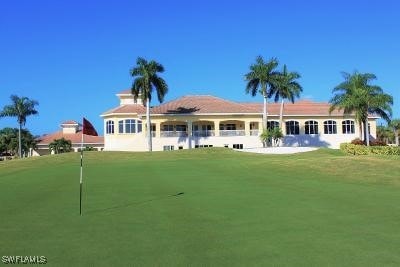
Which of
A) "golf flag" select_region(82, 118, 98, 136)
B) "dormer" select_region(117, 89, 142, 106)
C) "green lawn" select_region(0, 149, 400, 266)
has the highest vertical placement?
"dormer" select_region(117, 89, 142, 106)

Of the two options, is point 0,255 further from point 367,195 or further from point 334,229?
point 367,195

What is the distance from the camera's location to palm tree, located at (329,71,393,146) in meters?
52.6

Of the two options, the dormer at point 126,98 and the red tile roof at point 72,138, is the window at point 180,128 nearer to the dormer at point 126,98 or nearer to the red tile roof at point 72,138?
the dormer at point 126,98

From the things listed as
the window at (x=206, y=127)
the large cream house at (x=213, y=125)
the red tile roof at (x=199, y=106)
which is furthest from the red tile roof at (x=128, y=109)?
the window at (x=206, y=127)

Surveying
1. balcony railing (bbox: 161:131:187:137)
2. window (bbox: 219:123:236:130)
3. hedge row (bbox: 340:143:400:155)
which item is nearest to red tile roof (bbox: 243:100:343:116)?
window (bbox: 219:123:236:130)

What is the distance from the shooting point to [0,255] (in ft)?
28.1

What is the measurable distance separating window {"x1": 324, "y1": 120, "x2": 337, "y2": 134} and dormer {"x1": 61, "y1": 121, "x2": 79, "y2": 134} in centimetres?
4490

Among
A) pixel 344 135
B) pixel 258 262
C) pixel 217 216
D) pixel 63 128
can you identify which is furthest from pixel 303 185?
pixel 63 128

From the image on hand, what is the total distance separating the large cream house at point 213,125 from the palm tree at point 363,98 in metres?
13.2

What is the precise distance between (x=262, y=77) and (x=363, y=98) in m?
14.6

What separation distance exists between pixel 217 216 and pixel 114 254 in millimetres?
4145

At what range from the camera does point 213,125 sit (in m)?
68.6

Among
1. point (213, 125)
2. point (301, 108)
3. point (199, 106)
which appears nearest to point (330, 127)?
point (301, 108)

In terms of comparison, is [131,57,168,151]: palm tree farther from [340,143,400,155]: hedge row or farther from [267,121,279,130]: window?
[340,143,400,155]: hedge row
